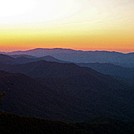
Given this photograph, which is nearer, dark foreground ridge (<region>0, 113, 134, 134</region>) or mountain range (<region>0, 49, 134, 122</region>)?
dark foreground ridge (<region>0, 113, 134, 134</region>)

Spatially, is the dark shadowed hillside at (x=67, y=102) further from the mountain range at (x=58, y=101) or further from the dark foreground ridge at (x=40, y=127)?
the dark foreground ridge at (x=40, y=127)

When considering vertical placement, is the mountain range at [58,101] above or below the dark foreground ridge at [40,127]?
below

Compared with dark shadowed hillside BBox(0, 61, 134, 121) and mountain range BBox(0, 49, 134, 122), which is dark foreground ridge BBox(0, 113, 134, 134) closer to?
mountain range BBox(0, 49, 134, 122)

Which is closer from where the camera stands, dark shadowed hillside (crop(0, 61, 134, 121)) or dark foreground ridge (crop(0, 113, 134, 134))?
dark foreground ridge (crop(0, 113, 134, 134))

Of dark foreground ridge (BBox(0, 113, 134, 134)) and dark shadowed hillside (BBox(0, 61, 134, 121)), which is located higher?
dark foreground ridge (BBox(0, 113, 134, 134))

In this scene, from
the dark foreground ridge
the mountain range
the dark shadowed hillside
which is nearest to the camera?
the dark foreground ridge

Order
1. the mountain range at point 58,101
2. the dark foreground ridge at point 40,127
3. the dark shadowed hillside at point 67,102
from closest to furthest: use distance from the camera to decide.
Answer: the dark foreground ridge at point 40,127
the mountain range at point 58,101
the dark shadowed hillside at point 67,102

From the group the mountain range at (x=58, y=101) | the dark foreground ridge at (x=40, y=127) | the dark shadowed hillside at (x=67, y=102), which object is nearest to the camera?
the dark foreground ridge at (x=40, y=127)

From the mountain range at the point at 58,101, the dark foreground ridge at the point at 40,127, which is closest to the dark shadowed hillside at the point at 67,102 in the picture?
the mountain range at the point at 58,101

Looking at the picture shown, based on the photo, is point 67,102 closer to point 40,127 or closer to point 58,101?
point 58,101

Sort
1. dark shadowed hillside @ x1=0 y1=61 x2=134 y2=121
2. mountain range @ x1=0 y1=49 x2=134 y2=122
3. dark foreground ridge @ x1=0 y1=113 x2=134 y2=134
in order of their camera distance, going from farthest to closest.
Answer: dark shadowed hillside @ x1=0 y1=61 x2=134 y2=121
mountain range @ x1=0 y1=49 x2=134 y2=122
dark foreground ridge @ x1=0 y1=113 x2=134 y2=134

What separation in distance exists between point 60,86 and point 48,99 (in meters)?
39.5

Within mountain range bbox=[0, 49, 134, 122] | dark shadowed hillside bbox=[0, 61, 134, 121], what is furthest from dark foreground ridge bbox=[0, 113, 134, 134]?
dark shadowed hillside bbox=[0, 61, 134, 121]

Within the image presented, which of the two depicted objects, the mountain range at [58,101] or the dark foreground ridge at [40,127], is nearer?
the dark foreground ridge at [40,127]
